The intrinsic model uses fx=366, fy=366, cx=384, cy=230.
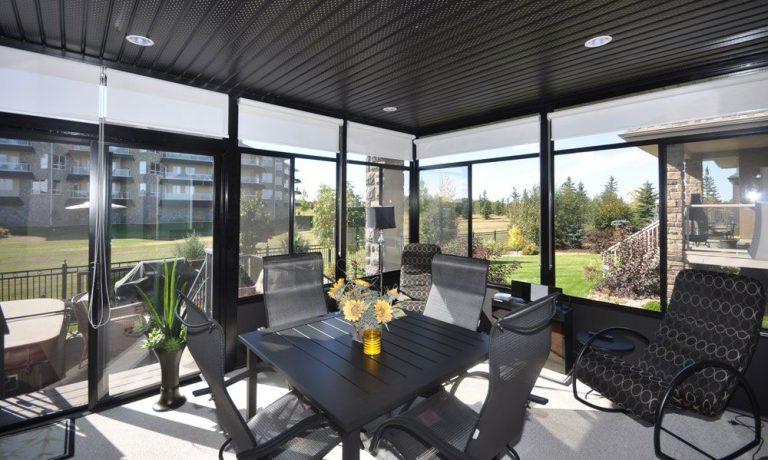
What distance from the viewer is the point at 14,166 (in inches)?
112

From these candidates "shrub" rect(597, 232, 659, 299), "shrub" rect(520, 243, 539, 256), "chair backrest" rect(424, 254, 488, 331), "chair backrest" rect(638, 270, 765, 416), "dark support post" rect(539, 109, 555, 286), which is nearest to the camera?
"chair backrest" rect(638, 270, 765, 416)

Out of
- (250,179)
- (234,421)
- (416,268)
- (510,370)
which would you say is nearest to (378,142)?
(416,268)

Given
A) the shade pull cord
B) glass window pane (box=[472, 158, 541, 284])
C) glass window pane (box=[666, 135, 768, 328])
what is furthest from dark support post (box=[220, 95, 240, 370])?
glass window pane (box=[666, 135, 768, 328])

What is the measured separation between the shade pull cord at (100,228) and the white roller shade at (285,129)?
1.22m

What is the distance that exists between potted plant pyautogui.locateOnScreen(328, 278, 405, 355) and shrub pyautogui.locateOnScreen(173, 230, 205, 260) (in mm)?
2101

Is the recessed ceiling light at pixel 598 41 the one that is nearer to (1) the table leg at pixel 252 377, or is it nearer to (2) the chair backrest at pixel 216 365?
(2) the chair backrest at pixel 216 365

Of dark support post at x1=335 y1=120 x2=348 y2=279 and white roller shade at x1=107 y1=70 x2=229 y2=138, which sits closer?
white roller shade at x1=107 y1=70 x2=229 y2=138

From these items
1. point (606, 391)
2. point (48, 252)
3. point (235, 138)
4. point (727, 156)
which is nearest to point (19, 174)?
point (48, 252)

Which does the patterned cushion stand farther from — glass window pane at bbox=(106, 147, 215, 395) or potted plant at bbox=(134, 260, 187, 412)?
glass window pane at bbox=(106, 147, 215, 395)

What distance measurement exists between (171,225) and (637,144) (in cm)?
479

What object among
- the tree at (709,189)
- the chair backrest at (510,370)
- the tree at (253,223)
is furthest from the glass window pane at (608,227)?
the tree at (253,223)

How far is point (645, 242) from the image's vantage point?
452 centimetres

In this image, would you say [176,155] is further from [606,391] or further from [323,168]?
[606,391]

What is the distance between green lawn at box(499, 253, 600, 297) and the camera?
448 centimetres
